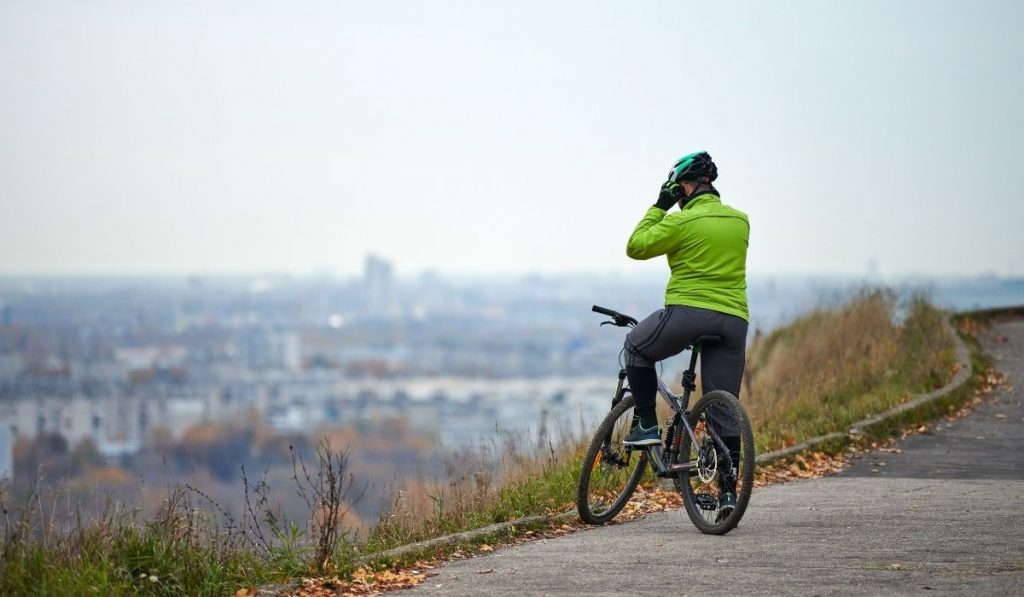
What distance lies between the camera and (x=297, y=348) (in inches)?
7323

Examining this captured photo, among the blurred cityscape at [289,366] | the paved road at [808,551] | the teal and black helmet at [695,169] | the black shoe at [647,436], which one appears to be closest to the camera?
the paved road at [808,551]

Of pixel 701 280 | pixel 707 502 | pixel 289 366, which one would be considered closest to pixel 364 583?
pixel 707 502

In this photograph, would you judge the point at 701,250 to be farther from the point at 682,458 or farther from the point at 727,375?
the point at 682,458

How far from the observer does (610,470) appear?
827 cm

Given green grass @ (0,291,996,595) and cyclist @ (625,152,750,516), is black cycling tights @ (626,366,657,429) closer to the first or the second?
cyclist @ (625,152,750,516)

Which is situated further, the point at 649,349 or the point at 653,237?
the point at 649,349

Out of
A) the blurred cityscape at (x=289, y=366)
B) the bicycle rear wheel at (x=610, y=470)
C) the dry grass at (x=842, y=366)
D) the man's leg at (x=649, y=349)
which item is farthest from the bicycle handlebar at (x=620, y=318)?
the blurred cityscape at (x=289, y=366)

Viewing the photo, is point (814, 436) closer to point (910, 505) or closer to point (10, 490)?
point (910, 505)

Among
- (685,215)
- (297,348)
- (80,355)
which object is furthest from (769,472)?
(297,348)

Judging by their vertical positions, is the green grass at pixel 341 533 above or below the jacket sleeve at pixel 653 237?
below

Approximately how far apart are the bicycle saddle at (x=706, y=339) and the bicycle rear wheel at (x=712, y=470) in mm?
289

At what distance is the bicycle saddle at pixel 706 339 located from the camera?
7652 mm

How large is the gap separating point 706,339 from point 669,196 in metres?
0.83

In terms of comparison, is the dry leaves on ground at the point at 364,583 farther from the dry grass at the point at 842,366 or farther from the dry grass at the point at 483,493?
the dry grass at the point at 842,366
